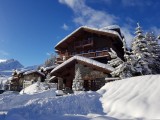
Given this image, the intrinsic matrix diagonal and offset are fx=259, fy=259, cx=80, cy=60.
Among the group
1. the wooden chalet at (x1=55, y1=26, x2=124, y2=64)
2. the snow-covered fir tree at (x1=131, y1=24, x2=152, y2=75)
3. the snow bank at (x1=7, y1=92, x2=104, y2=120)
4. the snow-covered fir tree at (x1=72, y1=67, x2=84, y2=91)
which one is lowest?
the snow bank at (x1=7, y1=92, x2=104, y2=120)

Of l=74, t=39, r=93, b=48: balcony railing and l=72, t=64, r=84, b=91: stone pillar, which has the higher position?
l=74, t=39, r=93, b=48: balcony railing

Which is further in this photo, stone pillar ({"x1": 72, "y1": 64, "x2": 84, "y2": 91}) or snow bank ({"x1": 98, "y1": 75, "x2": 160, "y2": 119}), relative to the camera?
stone pillar ({"x1": 72, "y1": 64, "x2": 84, "y2": 91})

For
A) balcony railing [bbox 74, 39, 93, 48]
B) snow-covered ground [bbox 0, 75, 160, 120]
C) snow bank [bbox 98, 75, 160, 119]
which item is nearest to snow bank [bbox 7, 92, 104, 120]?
snow-covered ground [bbox 0, 75, 160, 120]

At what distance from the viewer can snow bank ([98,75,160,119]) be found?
26.2 ft

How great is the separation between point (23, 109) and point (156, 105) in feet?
15.7

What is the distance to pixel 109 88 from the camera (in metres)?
12.7

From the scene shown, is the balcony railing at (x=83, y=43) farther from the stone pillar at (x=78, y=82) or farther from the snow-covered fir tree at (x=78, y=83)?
the snow-covered fir tree at (x=78, y=83)

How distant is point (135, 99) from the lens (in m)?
9.09

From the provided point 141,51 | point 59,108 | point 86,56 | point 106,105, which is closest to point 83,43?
point 86,56

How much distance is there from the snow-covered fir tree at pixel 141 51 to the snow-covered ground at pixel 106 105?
31.8 ft

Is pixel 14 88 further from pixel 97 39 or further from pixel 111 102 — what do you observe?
pixel 111 102

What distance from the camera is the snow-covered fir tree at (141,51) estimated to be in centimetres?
2147

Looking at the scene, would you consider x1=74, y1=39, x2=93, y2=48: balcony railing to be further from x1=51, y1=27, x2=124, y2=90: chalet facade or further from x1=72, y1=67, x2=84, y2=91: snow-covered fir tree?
x1=72, y1=67, x2=84, y2=91: snow-covered fir tree

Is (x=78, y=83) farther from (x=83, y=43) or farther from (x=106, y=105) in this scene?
(x=106, y=105)
